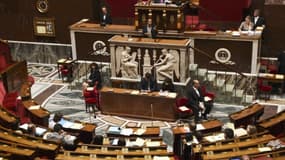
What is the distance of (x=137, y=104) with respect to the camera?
15.2 metres

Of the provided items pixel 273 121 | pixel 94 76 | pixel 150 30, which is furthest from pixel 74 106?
pixel 273 121

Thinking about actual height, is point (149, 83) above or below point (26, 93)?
above

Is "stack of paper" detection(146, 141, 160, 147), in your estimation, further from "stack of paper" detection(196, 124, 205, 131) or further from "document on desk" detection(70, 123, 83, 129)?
"document on desk" detection(70, 123, 83, 129)

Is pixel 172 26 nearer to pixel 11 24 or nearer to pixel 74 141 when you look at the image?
pixel 74 141

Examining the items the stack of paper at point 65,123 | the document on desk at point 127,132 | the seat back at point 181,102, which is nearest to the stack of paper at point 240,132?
the seat back at point 181,102

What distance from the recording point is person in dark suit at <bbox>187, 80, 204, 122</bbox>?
1440 centimetres

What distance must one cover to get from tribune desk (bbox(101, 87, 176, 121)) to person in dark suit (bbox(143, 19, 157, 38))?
7.00 ft

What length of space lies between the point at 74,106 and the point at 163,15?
4274 millimetres

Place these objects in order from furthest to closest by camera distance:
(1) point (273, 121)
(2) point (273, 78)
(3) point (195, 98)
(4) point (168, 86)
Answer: (2) point (273, 78) → (4) point (168, 86) → (3) point (195, 98) → (1) point (273, 121)

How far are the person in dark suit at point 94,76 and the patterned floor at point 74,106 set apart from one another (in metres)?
0.76

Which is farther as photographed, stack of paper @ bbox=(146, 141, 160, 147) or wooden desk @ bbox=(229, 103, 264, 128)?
wooden desk @ bbox=(229, 103, 264, 128)

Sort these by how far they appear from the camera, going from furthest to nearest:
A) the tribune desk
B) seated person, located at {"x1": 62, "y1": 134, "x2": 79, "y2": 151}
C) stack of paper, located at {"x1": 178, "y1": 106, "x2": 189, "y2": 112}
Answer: the tribune desk
stack of paper, located at {"x1": 178, "y1": 106, "x2": 189, "y2": 112}
seated person, located at {"x1": 62, "y1": 134, "x2": 79, "y2": 151}

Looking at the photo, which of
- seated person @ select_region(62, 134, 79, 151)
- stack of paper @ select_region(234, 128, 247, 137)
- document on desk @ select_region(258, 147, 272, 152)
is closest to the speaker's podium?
stack of paper @ select_region(234, 128, 247, 137)

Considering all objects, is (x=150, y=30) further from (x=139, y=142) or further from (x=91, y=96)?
(x=139, y=142)
